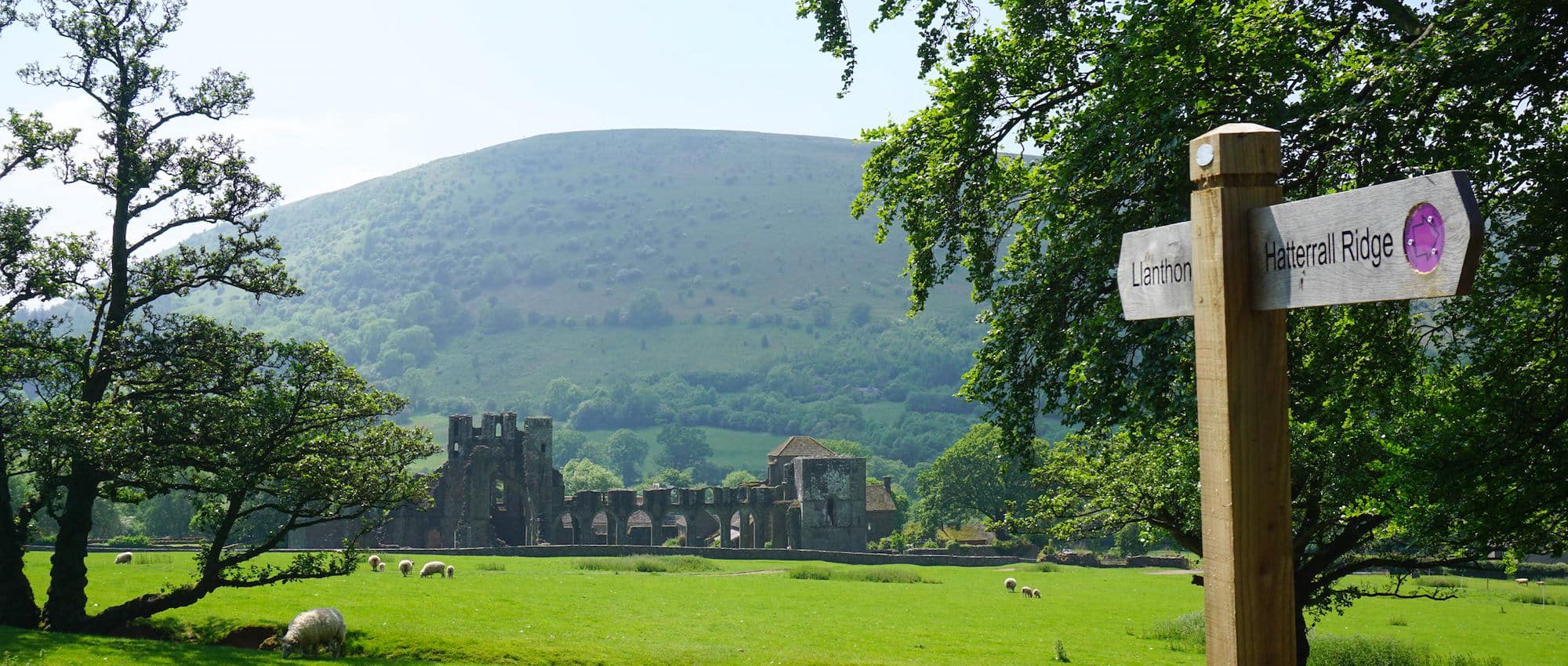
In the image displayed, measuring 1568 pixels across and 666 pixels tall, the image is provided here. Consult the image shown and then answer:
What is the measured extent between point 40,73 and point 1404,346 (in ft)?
71.7

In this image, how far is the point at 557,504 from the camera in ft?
252

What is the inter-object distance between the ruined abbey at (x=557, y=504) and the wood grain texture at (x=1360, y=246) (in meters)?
70.4

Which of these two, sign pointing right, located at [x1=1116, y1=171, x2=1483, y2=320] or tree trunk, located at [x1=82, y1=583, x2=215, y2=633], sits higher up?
sign pointing right, located at [x1=1116, y1=171, x2=1483, y2=320]

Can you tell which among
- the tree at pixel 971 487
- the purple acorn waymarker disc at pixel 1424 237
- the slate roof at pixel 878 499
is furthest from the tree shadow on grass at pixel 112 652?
the slate roof at pixel 878 499

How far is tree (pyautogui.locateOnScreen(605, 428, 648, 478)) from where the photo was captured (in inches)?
6806

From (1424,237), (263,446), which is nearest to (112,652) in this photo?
(263,446)

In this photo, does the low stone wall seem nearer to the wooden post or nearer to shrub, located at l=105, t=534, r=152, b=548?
shrub, located at l=105, t=534, r=152, b=548

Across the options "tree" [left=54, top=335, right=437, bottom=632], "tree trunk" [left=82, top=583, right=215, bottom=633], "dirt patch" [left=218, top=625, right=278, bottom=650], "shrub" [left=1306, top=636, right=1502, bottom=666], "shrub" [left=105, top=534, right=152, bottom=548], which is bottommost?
"shrub" [left=105, top=534, right=152, bottom=548]

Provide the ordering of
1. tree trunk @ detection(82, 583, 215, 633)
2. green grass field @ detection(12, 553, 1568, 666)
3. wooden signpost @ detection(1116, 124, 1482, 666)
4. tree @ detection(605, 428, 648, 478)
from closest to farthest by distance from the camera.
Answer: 1. wooden signpost @ detection(1116, 124, 1482, 666)
2. tree trunk @ detection(82, 583, 215, 633)
3. green grass field @ detection(12, 553, 1568, 666)
4. tree @ detection(605, 428, 648, 478)

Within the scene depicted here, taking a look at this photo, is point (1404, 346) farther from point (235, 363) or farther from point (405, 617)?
point (405, 617)

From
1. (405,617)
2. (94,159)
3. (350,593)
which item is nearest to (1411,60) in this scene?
(94,159)

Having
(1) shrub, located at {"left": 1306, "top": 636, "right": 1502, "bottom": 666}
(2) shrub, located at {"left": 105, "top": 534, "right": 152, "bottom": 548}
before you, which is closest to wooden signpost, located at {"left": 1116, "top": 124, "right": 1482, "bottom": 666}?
(1) shrub, located at {"left": 1306, "top": 636, "right": 1502, "bottom": 666}

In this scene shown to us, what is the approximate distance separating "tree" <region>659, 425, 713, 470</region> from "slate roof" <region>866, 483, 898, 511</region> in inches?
3351

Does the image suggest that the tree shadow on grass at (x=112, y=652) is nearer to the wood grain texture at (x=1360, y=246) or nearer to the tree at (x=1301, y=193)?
the tree at (x=1301, y=193)
